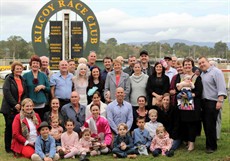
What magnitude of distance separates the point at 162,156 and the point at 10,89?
289 cm

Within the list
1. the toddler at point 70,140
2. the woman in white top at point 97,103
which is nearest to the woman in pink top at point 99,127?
the woman in white top at point 97,103

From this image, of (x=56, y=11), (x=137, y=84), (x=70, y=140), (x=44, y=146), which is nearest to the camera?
(x=44, y=146)

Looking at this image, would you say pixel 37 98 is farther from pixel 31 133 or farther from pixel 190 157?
pixel 190 157

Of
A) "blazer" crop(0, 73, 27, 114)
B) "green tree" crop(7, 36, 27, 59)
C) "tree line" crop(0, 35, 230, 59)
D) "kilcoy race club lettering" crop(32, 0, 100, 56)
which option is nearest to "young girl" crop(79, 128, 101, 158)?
"blazer" crop(0, 73, 27, 114)

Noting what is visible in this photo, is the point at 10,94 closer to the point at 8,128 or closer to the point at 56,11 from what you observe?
the point at 8,128

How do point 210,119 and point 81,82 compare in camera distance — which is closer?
point 210,119

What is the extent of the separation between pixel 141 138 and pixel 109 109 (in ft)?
2.59

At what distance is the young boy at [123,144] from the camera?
272 inches

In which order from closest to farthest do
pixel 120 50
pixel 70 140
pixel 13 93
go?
1. pixel 70 140
2. pixel 13 93
3. pixel 120 50

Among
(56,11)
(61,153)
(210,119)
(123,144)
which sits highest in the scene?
(56,11)

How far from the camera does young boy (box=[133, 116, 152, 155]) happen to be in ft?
23.4

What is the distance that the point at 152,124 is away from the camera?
7453 mm

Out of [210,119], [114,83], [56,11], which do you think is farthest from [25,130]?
[56,11]

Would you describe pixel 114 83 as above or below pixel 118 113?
above
